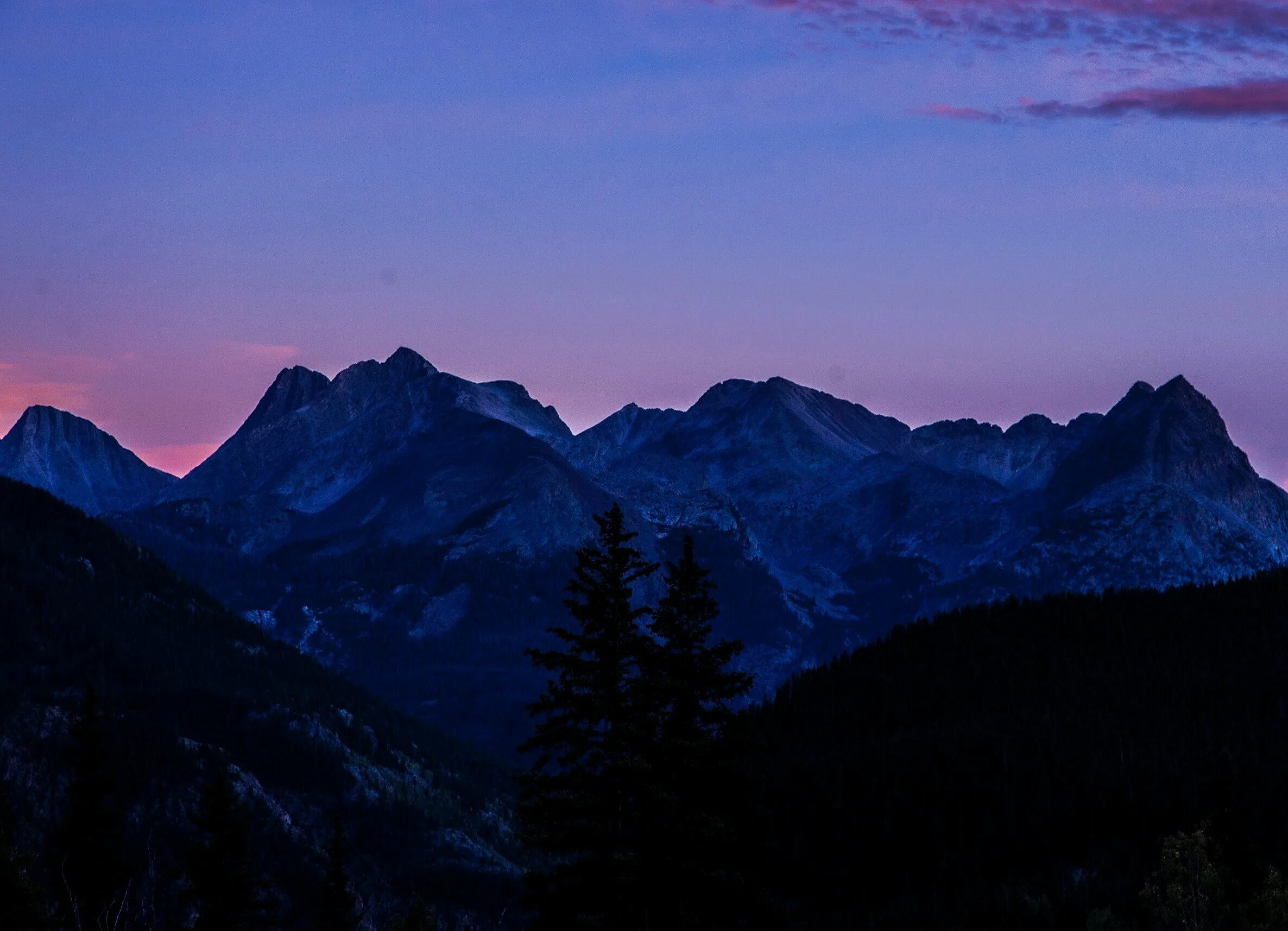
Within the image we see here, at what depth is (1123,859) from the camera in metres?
197

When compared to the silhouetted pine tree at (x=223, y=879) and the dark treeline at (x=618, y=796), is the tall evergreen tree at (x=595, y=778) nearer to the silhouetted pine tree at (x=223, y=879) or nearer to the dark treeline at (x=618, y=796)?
the dark treeline at (x=618, y=796)

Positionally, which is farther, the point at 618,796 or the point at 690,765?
the point at 690,765

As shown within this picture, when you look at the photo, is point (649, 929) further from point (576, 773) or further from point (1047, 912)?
point (1047, 912)

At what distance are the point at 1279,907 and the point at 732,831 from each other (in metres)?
62.2

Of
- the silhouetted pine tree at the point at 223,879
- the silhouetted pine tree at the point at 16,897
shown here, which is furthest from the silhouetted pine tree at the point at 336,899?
the silhouetted pine tree at the point at 16,897

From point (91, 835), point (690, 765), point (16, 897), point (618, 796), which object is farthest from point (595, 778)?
point (91, 835)

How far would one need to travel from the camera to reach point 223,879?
100125 mm

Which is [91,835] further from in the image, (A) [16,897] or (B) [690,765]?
(B) [690,765]

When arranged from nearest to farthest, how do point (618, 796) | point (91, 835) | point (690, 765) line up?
point (618, 796) → point (690, 765) → point (91, 835)

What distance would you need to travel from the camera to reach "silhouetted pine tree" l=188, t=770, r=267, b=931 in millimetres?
99250

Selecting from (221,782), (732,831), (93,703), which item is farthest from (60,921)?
(93,703)

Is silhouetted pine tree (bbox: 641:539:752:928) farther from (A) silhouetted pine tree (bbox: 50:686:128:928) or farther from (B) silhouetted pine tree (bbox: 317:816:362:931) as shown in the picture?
(A) silhouetted pine tree (bbox: 50:686:128:928)

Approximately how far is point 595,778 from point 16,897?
69.3 ft

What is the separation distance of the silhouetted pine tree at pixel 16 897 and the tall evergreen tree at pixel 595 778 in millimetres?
17312
